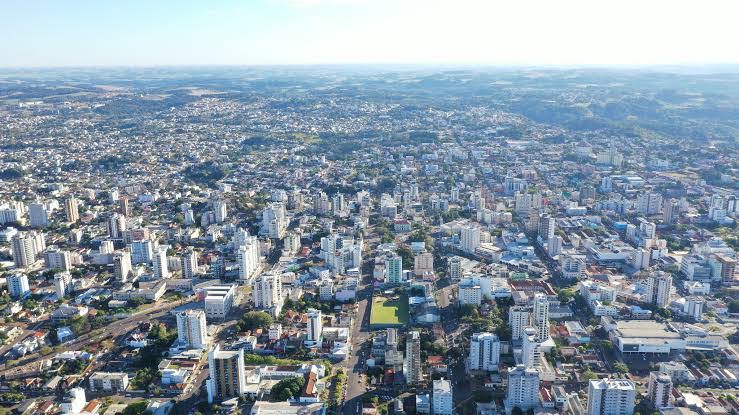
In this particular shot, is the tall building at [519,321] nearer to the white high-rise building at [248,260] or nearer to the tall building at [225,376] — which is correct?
the tall building at [225,376]

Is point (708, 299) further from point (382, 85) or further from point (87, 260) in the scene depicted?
point (382, 85)

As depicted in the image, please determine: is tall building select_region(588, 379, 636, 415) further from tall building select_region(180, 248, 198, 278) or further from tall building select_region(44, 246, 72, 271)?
tall building select_region(44, 246, 72, 271)

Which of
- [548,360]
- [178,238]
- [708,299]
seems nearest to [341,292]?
[548,360]

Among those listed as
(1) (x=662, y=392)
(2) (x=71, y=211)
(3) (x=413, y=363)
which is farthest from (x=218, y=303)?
(2) (x=71, y=211)

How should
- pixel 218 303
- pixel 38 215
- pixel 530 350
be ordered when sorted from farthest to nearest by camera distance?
pixel 38 215 → pixel 218 303 → pixel 530 350

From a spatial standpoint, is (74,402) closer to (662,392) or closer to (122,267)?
(122,267)

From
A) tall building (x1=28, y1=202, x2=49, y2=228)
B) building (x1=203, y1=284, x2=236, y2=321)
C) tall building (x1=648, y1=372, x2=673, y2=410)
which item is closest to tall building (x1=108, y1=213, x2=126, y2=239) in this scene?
tall building (x1=28, y1=202, x2=49, y2=228)

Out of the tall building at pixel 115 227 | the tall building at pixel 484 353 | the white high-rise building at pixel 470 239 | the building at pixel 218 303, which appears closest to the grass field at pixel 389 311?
the tall building at pixel 484 353
